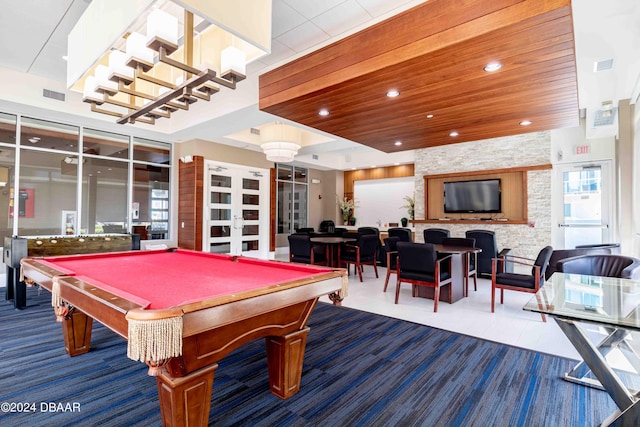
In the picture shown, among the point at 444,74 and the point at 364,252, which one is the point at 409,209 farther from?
the point at 444,74

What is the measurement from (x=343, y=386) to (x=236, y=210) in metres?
6.93

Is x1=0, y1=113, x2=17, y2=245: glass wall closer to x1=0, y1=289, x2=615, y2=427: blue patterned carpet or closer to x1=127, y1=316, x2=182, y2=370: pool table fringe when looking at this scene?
x1=0, y1=289, x2=615, y2=427: blue patterned carpet

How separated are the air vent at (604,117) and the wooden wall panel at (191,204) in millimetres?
7914

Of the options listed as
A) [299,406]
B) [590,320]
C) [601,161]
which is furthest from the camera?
[601,161]

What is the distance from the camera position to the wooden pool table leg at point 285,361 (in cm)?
214

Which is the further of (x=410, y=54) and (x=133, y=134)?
(x=133, y=134)

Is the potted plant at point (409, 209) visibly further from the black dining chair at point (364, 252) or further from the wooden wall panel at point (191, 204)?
the wooden wall panel at point (191, 204)

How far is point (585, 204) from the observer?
7.09 m

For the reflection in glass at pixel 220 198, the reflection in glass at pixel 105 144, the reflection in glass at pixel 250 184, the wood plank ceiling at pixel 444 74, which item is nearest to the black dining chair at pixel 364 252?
the wood plank ceiling at pixel 444 74

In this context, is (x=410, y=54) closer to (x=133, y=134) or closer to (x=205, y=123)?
(x=205, y=123)

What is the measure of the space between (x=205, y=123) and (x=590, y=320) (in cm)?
620

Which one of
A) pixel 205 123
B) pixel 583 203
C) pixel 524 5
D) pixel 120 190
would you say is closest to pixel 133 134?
pixel 120 190

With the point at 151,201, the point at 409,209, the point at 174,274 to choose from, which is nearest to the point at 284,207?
the point at 409,209

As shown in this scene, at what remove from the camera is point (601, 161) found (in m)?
6.85
